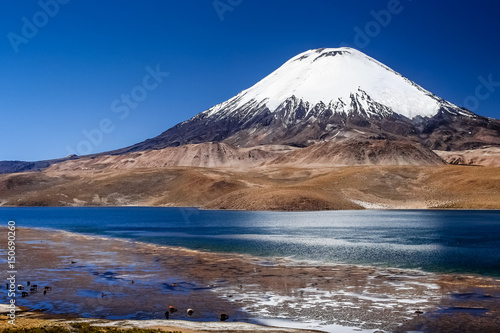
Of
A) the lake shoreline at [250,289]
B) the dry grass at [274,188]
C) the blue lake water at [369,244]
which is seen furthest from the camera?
the dry grass at [274,188]

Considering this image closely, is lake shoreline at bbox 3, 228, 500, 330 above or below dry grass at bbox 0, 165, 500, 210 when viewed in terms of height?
below

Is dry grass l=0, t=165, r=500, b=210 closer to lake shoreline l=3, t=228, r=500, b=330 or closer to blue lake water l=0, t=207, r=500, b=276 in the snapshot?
blue lake water l=0, t=207, r=500, b=276

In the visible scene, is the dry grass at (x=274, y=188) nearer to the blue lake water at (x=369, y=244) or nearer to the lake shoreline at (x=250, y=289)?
the blue lake water at (x=369, y=244)

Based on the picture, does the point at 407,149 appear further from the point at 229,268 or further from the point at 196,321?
the point at 196,321

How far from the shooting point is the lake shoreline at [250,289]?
→ 20.4m

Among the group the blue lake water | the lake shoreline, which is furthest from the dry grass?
the lake shoreline

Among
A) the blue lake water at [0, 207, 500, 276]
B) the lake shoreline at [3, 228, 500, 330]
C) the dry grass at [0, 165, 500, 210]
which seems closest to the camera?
the lake shoreline at [3, 228, 500, 330]

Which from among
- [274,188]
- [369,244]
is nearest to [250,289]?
[369,244]

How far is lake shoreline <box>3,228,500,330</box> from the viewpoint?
20422mm

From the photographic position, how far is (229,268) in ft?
108

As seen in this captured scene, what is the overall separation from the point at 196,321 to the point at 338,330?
531 centimetres

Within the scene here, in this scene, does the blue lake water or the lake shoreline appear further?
the blue lake water

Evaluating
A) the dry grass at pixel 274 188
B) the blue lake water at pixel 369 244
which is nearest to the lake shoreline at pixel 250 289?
the blue lake water at pixel 369 244

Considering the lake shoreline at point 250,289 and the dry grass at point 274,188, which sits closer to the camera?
the lake shoreline at point 250,289
